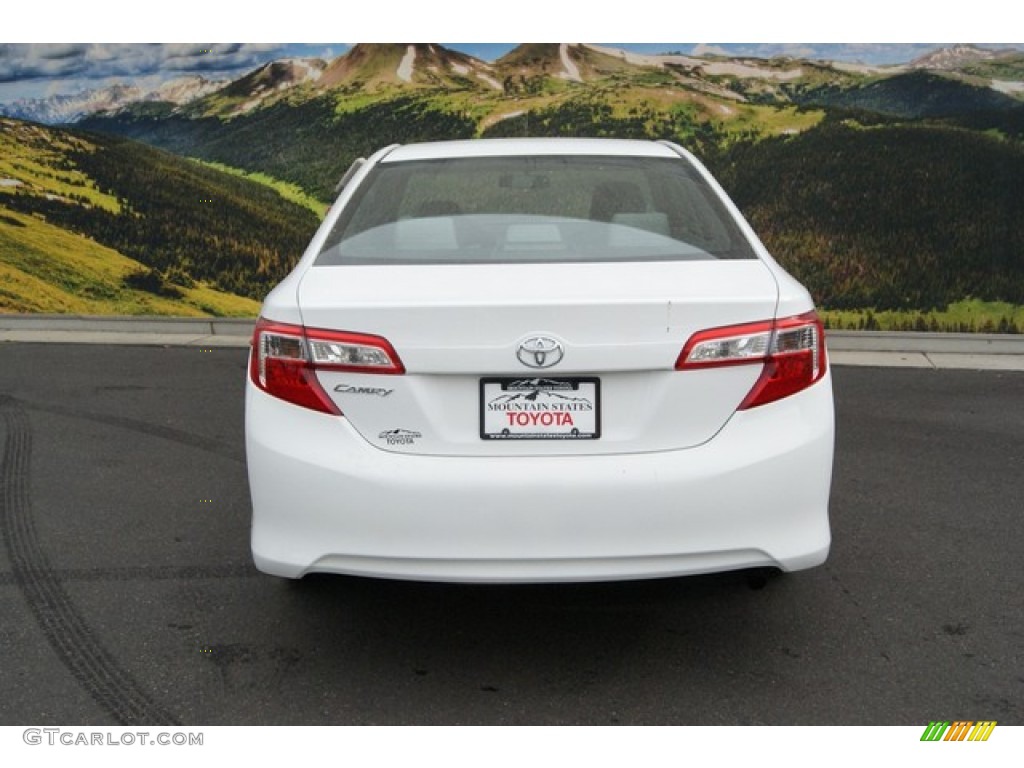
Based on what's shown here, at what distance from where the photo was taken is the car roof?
15.5 ft

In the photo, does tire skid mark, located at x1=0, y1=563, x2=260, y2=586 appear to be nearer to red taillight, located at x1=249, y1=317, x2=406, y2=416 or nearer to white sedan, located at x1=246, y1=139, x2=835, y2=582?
white sedan, located at x1=246, y1=139, x2=835, y2=582

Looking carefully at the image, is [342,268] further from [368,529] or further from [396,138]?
[396,138]

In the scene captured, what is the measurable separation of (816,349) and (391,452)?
1.28 meters

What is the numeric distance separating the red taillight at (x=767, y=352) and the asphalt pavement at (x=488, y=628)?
0.93 meters

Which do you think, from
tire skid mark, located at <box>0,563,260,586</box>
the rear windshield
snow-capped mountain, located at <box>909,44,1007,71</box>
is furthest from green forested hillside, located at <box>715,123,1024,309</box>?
tire skid mark, located at <box>0,563,260,586</box>

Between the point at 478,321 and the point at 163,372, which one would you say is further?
the point at 163,372

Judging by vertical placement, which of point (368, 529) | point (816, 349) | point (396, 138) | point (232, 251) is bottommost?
point (232, 251)

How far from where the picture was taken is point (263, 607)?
4.39m

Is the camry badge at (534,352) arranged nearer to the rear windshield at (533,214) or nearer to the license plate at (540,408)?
the license plate at (540,408)

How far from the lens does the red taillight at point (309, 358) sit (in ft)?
11.3

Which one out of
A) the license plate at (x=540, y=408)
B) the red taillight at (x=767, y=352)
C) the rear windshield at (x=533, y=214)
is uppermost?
the rear windshield at (x=533, y=214)

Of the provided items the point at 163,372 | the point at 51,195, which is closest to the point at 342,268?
the point at 163,372

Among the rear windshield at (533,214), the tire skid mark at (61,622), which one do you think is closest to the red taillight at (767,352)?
the rear windshield at (533,214)
